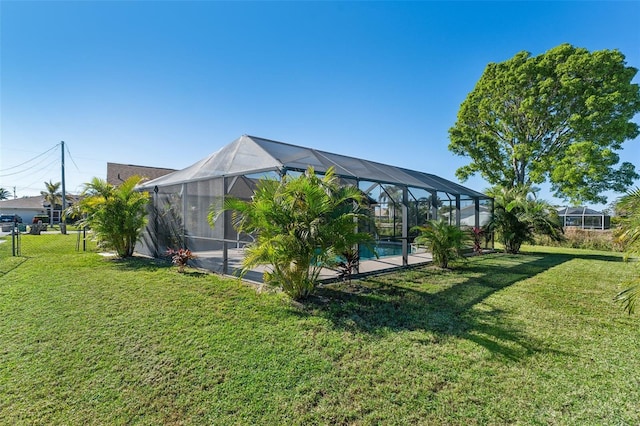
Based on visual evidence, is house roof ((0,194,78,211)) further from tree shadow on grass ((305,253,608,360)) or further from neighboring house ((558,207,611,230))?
neighboring house ((558,207,611,230))

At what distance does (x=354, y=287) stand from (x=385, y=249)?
6097mm

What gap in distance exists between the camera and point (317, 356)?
A: 3611 millimetres

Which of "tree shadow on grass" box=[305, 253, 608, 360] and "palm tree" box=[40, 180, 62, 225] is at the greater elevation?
"palm tree" box=[40, 180, 62, 225]

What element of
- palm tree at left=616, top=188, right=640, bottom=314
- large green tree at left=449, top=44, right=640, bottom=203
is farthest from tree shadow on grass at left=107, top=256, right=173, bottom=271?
large green tree at left=449, top=44, right=640, bottom=203

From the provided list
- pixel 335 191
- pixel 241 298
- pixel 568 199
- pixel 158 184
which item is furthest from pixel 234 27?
pixel 568 199

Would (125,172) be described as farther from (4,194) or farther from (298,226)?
(4,194)

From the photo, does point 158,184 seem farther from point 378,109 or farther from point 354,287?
point 378,109

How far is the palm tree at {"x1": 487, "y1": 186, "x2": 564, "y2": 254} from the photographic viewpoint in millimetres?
12477

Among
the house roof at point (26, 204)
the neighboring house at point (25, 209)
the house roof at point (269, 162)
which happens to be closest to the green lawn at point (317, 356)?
the house roof at point (269, 162)

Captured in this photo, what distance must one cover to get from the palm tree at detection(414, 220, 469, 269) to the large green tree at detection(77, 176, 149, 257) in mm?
8923

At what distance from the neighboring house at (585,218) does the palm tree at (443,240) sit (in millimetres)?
19337

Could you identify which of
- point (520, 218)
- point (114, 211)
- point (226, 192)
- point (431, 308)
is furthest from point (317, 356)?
point (520, 218)

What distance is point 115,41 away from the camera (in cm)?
988

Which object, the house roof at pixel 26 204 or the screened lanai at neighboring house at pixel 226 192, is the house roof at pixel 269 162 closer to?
the screened lanai at neighboring house at pixel 226 192
